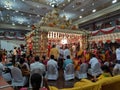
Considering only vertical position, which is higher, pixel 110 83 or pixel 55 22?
pixel 55 22

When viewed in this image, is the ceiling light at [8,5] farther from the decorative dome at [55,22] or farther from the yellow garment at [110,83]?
the yellow garment at [110,83]

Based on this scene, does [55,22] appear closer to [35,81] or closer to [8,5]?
[8,5]

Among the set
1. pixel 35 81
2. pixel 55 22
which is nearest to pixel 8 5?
pixel 55 22

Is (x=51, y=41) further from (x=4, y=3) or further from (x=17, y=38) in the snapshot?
(x=17, y=38)

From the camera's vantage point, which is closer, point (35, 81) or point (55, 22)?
point (35, 81)

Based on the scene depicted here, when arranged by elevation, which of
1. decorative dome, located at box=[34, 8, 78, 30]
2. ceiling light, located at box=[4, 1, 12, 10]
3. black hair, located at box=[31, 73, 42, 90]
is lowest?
black hair, located at box=[31, 73, 42, 90]

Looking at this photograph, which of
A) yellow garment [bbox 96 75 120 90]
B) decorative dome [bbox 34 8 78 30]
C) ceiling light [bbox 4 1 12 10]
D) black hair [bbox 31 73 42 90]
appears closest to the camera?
black hair [bbox 31 73 42 90]

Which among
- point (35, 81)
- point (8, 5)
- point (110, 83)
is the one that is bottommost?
point (110, 83)

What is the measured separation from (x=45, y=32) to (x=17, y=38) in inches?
548

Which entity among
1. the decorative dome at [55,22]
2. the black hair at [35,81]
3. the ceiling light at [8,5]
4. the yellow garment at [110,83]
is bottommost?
the yellow garment at [110,83]

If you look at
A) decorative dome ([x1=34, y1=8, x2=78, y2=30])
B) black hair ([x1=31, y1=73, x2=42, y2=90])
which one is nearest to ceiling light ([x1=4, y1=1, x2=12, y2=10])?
decorative dome ([x1=34, y1=8, x2=78, y2=30])

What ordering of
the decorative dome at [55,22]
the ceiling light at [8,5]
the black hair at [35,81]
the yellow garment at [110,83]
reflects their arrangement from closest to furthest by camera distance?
the black hair at [35,81], the yellow garment at [110,83], the decorative dome at [55,22], the ceiling light at [8,5]

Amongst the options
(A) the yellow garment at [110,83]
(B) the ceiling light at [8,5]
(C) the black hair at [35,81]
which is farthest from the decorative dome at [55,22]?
(C) the black hair at [35,81]

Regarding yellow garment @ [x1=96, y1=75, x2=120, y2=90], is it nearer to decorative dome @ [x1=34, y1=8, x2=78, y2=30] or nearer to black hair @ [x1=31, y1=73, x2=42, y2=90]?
black hair @ [x1=31, y1=73, x2=42, y2=90]
